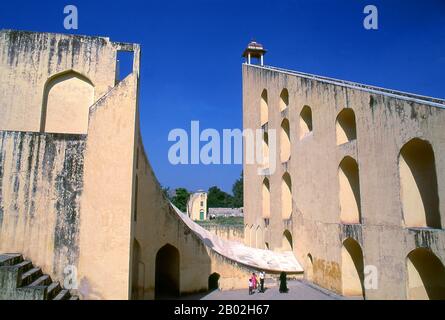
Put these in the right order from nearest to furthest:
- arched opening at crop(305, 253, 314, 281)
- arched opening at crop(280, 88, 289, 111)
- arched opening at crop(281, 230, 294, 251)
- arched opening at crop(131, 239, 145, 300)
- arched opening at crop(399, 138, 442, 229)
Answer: arched opening at crop(399, 138, 442, 229)
arched opening at crop(131, 239, 145, 300)
arched opening at crop(305, 253, 314, 281)
arched opening at crop(281, 230, 294, 251)
arched opening at crop(280, 88, 289, 111)

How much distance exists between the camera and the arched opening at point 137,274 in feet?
35.6

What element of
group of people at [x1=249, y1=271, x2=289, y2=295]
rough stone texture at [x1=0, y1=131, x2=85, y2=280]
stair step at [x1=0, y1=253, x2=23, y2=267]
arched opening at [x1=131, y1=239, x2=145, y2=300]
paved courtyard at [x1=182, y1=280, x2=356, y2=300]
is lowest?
paved courtyard at [x1=182, y1=280, x2=356, y2=300]

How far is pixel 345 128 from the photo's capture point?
12898 mm

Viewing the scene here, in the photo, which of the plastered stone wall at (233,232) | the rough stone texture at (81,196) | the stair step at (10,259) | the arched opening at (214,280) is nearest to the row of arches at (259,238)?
the plastered stone wall at (233,232)

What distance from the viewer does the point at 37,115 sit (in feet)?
30.7

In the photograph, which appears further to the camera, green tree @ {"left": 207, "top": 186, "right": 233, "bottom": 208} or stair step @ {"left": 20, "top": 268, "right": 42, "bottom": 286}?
green tree @ {"left": 207, "top": 186, "right": 233, "bottom": 208}

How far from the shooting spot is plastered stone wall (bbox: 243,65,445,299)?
9.20m

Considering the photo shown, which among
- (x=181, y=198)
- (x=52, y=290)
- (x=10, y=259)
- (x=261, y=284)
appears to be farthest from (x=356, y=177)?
(x=181, y=198)

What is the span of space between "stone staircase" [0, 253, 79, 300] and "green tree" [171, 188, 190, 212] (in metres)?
41.3

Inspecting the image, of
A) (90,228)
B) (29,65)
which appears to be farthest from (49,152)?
(29,65)

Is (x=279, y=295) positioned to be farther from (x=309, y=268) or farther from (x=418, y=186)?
(x=418, y=186)

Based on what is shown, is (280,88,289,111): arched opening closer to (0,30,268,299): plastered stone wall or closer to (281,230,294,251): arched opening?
(281,230,294,251): arched opening

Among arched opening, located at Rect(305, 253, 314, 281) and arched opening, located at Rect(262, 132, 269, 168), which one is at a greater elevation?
arched opening, located at Rect(262, 132, 269, 168)

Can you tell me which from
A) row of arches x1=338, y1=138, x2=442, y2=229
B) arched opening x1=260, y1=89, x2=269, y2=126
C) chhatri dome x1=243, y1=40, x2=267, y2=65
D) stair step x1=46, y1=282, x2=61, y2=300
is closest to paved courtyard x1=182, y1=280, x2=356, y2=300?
row of arches x1=338, y1=138, x2=442, y2=229
